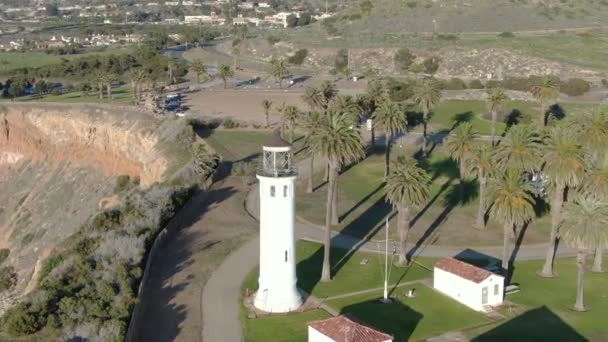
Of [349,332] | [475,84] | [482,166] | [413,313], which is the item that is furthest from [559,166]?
[475,84]

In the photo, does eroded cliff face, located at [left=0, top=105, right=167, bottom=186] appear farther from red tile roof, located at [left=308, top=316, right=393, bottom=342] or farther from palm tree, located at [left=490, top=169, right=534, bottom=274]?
red tile roof, located at [left=308, top=316, right=393, bottom=342]

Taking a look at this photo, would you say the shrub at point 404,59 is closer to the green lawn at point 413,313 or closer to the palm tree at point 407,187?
the palm tree at point 407,187

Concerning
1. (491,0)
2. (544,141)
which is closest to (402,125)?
(544,141)

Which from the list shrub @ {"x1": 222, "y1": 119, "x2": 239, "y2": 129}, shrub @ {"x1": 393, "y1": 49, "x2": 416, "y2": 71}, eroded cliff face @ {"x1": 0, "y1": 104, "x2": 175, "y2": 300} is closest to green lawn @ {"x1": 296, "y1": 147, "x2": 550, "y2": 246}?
eroded cliff face @ {"x1": 0, "y1": 104, "x2": 175, "y2": 300}

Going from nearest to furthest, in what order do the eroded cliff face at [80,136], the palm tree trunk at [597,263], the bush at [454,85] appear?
1. the palm tree trunk at [597,263]
2. the eroded cliff face at [80,136]
3. the bush at [454,85]

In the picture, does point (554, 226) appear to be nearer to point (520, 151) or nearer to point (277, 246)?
point (520, 151)

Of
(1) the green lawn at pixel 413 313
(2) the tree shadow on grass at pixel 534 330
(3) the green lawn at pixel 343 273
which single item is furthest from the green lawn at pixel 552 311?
(3) the green lawn at pixel 343 273

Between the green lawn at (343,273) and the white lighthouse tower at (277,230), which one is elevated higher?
the white lighthouse tower at (277,230)
